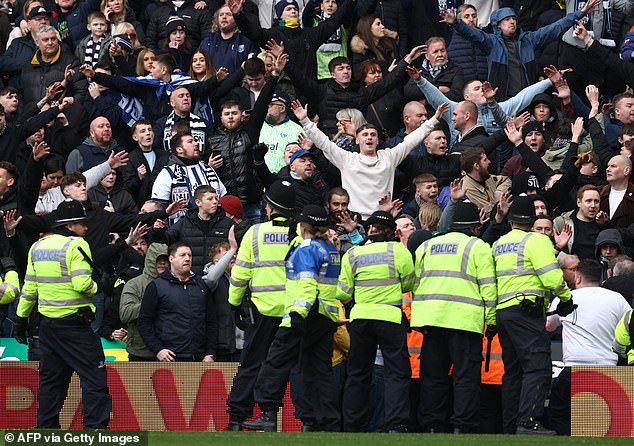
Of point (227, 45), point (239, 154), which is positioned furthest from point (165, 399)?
point (227, 45)

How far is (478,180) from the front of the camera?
712 inches

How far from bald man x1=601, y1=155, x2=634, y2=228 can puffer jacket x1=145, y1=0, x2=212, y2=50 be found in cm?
719

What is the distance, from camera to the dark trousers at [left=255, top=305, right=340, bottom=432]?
1412cm

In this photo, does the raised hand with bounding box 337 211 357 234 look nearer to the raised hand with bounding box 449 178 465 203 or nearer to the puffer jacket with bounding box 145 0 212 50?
the raised hand with bounding box 449 178 465 203

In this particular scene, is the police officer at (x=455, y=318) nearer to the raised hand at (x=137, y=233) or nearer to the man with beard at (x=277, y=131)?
the raised hand at (x=137, y=233)

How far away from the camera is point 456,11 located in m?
22.4

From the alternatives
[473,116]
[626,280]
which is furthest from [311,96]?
[626,280]

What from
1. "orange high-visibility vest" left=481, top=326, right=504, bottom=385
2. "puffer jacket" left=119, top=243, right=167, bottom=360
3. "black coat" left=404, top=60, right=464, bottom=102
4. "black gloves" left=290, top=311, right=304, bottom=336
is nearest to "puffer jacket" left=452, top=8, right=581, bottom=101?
"black coat" left=404, top=60, right=464, bottom=102

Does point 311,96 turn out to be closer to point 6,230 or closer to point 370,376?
point 6,230

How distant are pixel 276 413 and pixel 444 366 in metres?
1.67

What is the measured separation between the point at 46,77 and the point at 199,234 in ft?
16.9

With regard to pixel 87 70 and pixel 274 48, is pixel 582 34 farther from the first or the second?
pixel 87 70

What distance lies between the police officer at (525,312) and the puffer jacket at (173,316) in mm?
3387

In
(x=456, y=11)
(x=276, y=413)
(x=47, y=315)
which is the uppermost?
(x=456, y=11)
